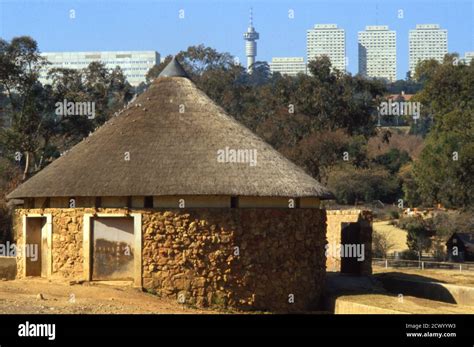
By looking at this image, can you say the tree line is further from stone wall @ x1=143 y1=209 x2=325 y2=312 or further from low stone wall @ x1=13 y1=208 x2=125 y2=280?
stone wall @ x1=143 y1=209 x2=325 y2=312

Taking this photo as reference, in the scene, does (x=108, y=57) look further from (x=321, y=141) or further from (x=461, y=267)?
(x=461, y=267)

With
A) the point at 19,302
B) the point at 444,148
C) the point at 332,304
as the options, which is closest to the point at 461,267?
the point at 444,148

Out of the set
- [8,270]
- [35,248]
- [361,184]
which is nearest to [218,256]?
[35,248]

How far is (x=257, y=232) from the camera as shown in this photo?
74.8 feet

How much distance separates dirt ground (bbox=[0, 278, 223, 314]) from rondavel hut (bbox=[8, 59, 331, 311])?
18.3 inches

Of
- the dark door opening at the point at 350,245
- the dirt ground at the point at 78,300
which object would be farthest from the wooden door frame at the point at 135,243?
the dark door opening at the point at 350,245

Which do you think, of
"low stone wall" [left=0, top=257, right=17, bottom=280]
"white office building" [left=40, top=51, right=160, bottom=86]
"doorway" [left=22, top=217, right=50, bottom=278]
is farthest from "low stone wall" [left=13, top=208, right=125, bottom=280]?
"white office building" [left=40, top=51, right=160, bottom=86]

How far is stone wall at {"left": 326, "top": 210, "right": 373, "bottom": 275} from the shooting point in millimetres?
28547

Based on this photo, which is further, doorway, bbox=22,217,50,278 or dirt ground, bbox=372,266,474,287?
dirt ground, bbox=372,266,474,287

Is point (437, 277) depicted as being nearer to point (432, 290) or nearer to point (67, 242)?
point (432, 290)

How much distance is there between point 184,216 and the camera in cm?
2238

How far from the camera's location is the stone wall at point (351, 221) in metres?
28.5
